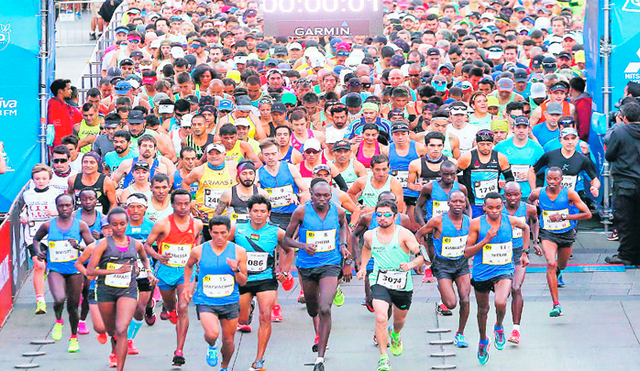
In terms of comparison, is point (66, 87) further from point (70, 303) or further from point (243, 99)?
point (70, 303)

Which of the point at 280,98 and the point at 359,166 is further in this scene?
the point at 280,98

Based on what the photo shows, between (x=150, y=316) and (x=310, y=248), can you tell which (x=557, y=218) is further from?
(x=150, y=316)

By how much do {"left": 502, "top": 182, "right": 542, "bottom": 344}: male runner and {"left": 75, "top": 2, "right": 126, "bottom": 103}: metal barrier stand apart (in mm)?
9766

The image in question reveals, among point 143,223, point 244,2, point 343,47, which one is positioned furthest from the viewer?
point 244,2

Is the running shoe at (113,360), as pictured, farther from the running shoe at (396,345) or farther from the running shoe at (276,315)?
the running shoe at (396,345)

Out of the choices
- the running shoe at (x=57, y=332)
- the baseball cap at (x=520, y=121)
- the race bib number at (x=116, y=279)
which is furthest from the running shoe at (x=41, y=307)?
the baseball cap at (x=520, y=121)

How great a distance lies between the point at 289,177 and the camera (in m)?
13.7

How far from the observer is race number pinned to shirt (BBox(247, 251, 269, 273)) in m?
11.8

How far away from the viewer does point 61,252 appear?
1274cm

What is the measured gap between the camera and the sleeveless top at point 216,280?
448 inches

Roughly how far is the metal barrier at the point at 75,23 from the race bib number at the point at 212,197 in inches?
538

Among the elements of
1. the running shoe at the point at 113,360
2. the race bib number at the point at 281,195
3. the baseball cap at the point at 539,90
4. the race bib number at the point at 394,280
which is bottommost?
the running shoe at the point at 113,360

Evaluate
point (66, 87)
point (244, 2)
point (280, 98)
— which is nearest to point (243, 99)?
point (280, 98)

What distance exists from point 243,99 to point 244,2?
11254mm
